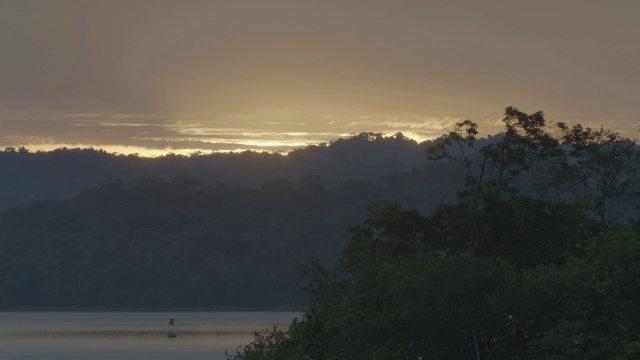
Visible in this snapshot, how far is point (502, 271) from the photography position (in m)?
30.5

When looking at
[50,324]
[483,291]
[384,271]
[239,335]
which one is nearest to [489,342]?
[483,291]

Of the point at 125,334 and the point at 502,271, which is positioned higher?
the point at 502,271

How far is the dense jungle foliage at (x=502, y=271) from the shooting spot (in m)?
27.7

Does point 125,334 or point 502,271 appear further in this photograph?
point 125,334

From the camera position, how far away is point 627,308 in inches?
1077

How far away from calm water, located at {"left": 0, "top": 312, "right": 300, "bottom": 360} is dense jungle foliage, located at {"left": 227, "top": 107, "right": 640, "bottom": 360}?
205 feet

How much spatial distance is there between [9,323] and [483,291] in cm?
15584

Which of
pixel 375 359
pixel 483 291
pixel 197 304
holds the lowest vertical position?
pixel 197 304

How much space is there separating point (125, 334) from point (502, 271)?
4420 inches

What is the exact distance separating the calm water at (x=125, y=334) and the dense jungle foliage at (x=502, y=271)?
62.6 meters

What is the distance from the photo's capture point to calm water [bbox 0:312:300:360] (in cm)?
10606

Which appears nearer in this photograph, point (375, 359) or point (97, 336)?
point (375, 359)

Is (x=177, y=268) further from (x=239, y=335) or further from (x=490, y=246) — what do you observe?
(x=490, y=246)

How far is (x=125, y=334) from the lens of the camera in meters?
138
